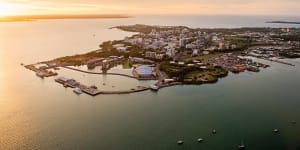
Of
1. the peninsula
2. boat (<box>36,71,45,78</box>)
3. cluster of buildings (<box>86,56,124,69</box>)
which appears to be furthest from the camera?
cluster of buildings (<box>86,56,124,69</box>)

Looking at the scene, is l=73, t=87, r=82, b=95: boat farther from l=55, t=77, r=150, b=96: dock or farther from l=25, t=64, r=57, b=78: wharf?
l=25, t=64, r=57, b=78: wharf

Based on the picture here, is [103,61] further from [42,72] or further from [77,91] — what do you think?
[77,91]

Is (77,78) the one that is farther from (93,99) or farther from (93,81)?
(93,99)

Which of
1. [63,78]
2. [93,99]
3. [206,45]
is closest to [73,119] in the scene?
[93,99]

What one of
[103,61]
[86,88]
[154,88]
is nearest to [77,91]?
[86,88]

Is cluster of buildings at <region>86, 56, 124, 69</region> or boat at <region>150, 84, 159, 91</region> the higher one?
cluster of buildings at <region>86, 56, 124, 69</region>

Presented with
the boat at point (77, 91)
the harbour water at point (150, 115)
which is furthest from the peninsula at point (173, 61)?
the harbour water at point (150, 115)

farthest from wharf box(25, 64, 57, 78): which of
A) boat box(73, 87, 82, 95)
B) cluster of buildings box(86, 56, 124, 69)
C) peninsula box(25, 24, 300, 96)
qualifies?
boat box(73, 87, 82, 95)

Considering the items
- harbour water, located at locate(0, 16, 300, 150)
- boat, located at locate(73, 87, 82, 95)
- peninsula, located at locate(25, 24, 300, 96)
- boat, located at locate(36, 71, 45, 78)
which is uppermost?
peninsula, located at locate(25, 24, 300, 96)

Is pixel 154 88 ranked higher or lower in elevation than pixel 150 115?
higher
